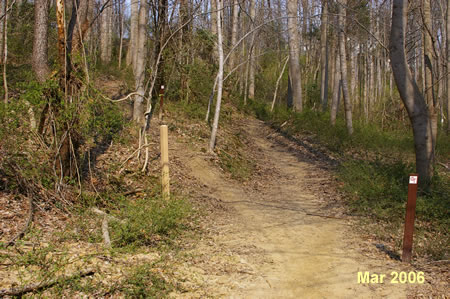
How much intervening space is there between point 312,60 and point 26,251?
113 ft

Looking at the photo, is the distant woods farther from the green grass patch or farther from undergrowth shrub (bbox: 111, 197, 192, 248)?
the green grass patch

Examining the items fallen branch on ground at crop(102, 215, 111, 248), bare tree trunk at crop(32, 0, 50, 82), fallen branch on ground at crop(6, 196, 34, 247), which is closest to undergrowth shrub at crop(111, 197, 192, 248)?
fallen branch on ground at crop(102, 215, 111, 248)

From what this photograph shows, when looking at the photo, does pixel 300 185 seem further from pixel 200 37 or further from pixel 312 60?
pixel 312 60

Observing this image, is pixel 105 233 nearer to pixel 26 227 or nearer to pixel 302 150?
pixel 26 227

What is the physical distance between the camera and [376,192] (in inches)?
344

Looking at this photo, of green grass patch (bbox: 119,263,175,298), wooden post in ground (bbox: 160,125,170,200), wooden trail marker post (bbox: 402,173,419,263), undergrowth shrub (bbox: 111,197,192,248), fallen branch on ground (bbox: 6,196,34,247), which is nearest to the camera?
green grass patch (bbox: 119,263,175,298)

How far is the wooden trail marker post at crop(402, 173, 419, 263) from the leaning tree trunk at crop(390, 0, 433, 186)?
11.8 ft

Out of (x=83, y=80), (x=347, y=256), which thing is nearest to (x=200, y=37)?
(x=83, y=80)

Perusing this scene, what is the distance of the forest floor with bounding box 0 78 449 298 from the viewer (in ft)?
15.0

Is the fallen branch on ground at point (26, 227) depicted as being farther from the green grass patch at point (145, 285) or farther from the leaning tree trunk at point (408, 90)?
the leaning tree trunk at point (408, 90)

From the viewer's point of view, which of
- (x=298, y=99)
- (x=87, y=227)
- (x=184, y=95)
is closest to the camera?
(x=87, y=227)

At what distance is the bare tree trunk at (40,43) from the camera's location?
8.59m

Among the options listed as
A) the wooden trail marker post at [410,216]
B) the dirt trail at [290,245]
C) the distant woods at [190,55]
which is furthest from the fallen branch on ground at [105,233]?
the wooden trail marker post at [410,216]

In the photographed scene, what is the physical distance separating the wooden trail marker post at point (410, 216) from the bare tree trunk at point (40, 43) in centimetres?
740
